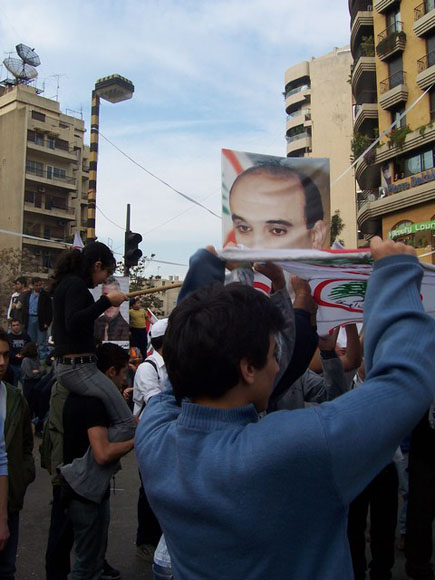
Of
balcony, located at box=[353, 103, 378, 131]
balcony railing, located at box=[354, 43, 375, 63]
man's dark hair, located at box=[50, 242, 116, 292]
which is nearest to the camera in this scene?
man's dark hair, located at box=[50, 242, 116, 292]

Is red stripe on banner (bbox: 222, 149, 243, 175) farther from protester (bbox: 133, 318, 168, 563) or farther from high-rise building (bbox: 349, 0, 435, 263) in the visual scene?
high-rise building (bbox: 349, 0, 435, 263)

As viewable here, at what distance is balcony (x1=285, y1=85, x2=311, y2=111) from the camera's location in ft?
209

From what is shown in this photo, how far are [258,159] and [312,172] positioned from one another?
1.67 feet

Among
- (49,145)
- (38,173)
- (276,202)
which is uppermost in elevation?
(49,145)

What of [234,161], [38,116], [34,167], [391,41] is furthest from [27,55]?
[234,161]

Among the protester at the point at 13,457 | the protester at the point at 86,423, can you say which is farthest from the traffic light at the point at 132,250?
the protester at the point at 13,457

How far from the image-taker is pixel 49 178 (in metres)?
54.7

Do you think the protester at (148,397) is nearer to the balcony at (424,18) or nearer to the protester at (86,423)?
the protester at (86,423)

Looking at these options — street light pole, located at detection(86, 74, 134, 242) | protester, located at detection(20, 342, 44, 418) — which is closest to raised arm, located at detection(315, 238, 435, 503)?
protester, located at detection(20, 342, 44, 418)

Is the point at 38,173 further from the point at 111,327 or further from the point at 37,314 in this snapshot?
the point at 111,327

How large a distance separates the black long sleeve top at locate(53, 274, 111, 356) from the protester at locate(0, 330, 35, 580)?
35 cm

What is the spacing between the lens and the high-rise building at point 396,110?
27531mm

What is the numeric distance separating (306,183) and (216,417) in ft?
12.8

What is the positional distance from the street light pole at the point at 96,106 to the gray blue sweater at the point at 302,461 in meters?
10.4
